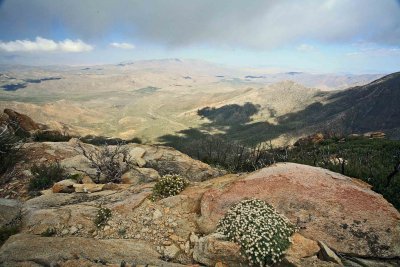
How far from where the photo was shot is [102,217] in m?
11.2

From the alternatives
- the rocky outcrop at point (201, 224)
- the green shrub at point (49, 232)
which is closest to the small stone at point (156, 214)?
the rocky outcrop at point (201, 224)

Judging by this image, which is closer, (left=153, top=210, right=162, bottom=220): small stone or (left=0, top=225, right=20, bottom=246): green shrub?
(left=0, top=225, right=20, bottom=246): green shrub

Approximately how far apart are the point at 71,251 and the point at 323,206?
A: 305 inches

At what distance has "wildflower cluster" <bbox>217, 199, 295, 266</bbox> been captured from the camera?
29.1 feet

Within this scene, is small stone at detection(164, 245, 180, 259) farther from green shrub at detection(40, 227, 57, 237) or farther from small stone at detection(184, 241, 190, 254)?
green shrub at detection(40, 227, 57, 237)

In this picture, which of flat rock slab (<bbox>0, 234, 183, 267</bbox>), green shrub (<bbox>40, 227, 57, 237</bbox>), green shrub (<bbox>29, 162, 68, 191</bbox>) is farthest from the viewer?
green shrub (<bbox>29, 162, 68, 191</bbox>)

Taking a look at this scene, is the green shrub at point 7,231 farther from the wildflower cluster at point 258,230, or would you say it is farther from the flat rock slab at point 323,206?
the wildflower cluster at point 258,230

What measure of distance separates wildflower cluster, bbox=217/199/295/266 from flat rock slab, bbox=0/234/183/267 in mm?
1975

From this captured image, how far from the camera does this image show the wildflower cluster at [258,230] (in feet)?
29.1

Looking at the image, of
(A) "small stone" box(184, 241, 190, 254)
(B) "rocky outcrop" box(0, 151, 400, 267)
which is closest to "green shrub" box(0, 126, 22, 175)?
(B) "rocky outcrop" box(0, 151, 400, 267)

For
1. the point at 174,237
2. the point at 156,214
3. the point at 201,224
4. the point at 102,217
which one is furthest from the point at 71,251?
the point at 201,224

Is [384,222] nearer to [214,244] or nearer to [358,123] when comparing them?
[214,244]

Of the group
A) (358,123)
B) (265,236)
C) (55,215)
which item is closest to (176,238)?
(265,236)

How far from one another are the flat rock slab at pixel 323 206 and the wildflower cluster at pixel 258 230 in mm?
673
